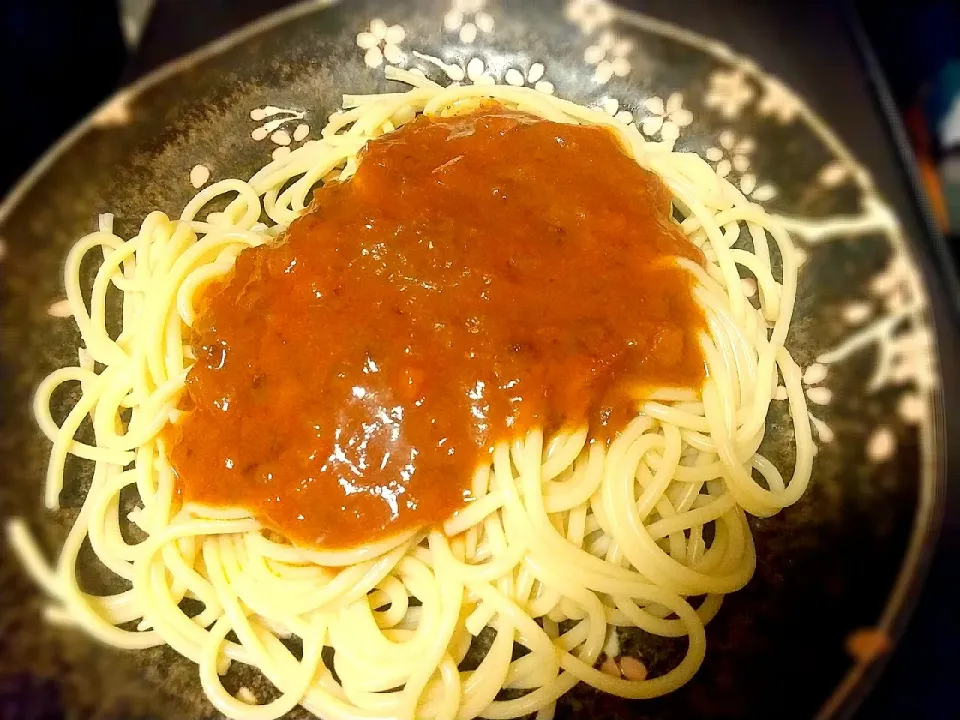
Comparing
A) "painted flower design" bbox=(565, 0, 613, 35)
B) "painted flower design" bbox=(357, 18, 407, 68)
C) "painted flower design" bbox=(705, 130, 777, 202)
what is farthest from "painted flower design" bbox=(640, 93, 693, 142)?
"painted flower design" bbox=(357, 18, 407, 68)

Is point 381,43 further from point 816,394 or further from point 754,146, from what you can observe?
point 816,394

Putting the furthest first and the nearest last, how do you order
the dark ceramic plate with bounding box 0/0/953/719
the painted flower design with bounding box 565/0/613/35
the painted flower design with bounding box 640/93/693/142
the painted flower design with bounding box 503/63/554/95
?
the painted flower design with bounding box 503/63/554/95 < the painted flower design with bounding box 565/0/613/35 < the painted flower design with bounding box 640/93/693/142 < the dark ceramic plate with bounding box 0/0/953/719

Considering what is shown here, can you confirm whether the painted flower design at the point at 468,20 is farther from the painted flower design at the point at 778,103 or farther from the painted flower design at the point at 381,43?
the painted flower design at the point at 778,103

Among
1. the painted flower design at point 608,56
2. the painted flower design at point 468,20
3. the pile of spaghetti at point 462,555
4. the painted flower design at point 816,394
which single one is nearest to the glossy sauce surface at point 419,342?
the pile of spaghetti at point 462,555

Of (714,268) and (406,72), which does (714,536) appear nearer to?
(714,268)

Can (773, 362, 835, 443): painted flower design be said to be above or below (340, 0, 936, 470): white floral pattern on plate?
below

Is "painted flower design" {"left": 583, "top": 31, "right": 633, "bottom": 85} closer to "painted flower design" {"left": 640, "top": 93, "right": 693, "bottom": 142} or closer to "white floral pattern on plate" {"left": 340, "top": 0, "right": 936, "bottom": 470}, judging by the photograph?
"white floral pattern on plate" {"left": 340, "top": 0, "right": 936, "bottom": 470}

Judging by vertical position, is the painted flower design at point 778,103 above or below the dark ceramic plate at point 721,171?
above
